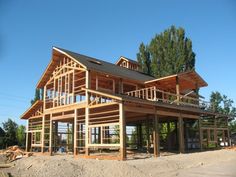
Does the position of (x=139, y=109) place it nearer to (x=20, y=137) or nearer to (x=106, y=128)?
(x=106, y=128)

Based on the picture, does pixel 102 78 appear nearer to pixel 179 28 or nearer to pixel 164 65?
pixel 164 65

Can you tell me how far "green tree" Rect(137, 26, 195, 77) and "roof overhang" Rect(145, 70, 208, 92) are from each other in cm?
1173

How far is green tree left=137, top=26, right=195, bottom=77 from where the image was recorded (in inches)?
1593

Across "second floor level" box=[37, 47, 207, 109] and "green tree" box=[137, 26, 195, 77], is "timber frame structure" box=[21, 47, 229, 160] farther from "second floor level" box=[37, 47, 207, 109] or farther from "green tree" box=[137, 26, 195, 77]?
"green tree" box=[137, 26, 195, 77]

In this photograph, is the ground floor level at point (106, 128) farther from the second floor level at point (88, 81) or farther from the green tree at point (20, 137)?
the green tree at point (20, 137)

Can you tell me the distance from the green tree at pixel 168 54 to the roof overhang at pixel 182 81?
38.5 ft

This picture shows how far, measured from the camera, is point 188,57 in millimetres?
40562

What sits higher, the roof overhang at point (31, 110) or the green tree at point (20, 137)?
the roof overhang at point (31, 110)

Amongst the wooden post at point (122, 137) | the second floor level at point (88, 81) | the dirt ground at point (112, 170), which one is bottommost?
the dirt ground at point (112, 170)

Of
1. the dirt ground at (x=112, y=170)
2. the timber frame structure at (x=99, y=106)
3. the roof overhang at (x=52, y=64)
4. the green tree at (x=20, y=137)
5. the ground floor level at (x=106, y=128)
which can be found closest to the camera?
the dirt ground at (x=112, y=170)

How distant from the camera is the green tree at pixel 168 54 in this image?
40.5 m

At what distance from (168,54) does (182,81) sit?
15.6 metres

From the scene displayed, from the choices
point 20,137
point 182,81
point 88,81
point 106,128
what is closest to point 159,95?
point 182,81

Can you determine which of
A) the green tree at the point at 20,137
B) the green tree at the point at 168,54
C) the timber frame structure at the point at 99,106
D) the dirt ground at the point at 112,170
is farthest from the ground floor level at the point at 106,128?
the green tree at the point at 20,137
